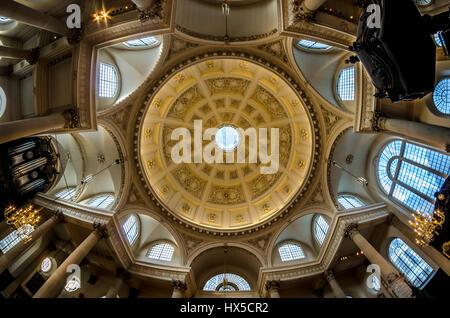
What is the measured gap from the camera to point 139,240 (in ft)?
63.4

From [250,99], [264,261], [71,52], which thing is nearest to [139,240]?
[264,261]

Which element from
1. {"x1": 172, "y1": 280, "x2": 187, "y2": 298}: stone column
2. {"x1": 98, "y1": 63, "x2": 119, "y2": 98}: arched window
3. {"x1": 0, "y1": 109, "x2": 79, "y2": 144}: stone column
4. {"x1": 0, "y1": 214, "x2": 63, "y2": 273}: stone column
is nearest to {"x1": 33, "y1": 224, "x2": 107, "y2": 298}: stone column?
{"x1": 0, "y1": 214, "x2": 63, "y2": 273}: stone column

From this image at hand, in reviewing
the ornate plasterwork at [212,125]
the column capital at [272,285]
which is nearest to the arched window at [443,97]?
the ornate plasterwork at [212,125]

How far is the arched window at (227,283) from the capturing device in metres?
19.8

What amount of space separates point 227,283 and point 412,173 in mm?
17016

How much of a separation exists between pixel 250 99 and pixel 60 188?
19202 millimetres

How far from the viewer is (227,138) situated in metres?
27.2

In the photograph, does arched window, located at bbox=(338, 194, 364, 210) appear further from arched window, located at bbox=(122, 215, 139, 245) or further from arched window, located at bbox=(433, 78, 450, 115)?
arched window, located at bbox=(122, 215, 139, 245)

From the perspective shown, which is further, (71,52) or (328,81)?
(328,81)

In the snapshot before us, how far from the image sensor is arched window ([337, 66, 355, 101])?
1658 cm

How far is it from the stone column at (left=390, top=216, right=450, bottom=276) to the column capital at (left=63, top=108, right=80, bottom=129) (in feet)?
63.8

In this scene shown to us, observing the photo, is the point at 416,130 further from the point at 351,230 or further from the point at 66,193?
the point at 66,193
